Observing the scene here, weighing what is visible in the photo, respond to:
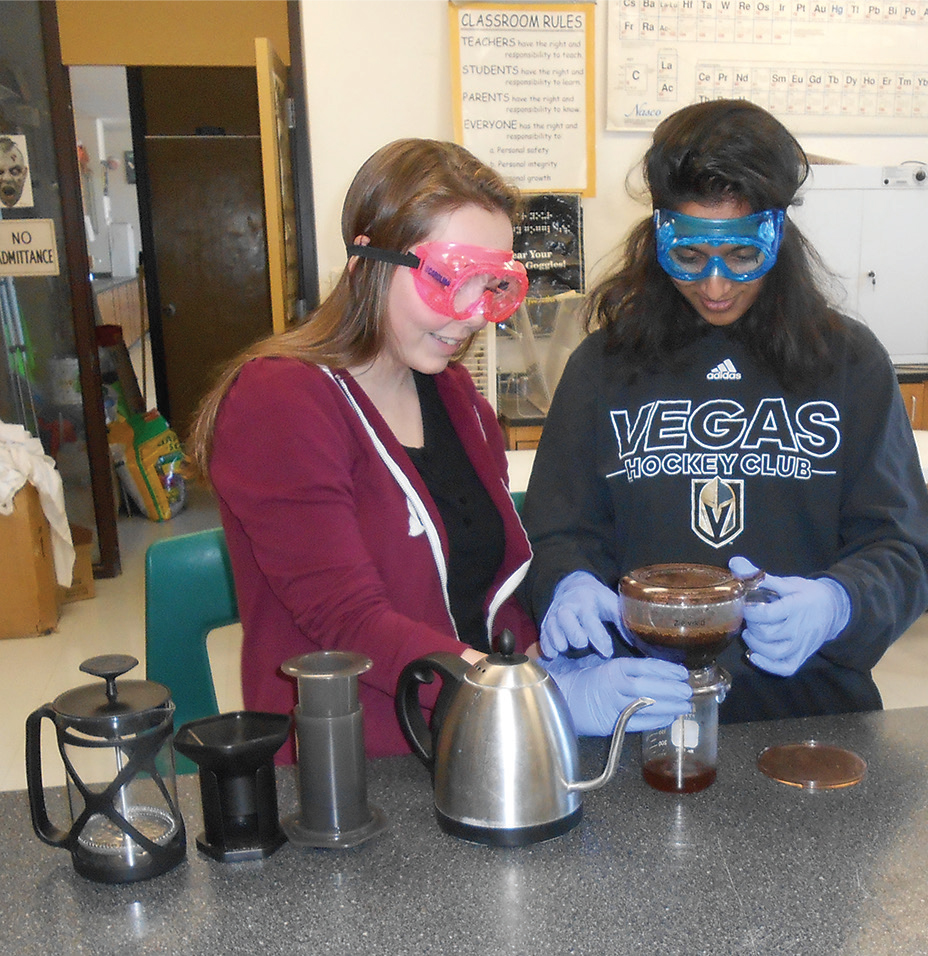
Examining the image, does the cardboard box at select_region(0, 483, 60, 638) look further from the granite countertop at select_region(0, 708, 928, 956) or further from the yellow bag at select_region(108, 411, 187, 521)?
the granite countertop at select_region(0, 708, 928, 956)

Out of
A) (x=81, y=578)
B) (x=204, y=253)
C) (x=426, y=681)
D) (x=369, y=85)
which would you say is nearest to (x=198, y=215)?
(x=204, y=253)

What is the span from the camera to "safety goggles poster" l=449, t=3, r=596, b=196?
3.83m

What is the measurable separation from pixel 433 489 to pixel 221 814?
638 millimetres

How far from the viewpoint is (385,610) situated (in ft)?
4.09

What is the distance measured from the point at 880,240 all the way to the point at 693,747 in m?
3.37

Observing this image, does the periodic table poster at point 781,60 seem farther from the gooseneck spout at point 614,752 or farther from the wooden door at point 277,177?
the gooseneck spout at point 614,752

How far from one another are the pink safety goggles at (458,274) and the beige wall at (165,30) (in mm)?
4692

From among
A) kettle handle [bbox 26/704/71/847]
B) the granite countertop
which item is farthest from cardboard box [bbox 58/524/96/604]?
kettle handle [bbox 26/704/71/847]

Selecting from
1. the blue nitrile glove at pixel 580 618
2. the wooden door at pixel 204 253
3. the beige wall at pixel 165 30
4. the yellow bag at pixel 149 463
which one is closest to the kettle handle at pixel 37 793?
the blue nitrile glove at pixel 580 618

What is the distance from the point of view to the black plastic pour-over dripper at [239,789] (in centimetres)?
99

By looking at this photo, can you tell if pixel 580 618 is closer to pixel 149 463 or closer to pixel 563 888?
pixel 563 888

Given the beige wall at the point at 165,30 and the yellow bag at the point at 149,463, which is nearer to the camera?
the beige wall at the point at 165,30

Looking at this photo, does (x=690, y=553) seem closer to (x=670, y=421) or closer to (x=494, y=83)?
(x=670, y=421)

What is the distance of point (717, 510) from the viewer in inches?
59.9
